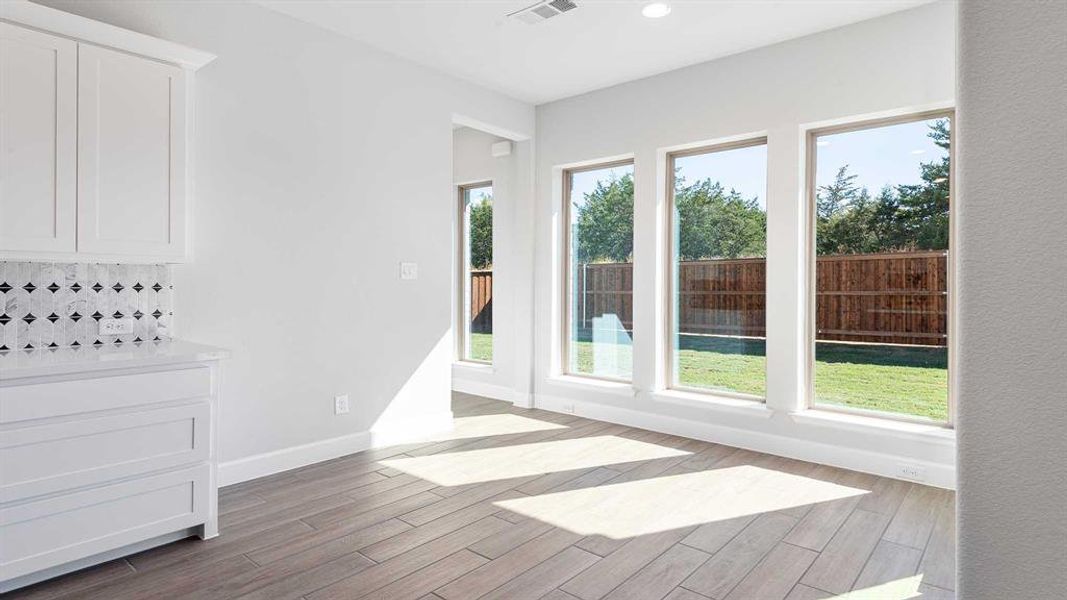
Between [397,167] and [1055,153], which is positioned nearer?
[1055,153]

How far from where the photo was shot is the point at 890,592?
217cm

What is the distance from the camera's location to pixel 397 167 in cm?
416

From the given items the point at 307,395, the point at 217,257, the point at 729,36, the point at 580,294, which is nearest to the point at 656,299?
the point at 580,294

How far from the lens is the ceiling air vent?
11.0 feet

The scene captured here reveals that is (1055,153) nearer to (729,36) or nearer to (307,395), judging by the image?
(729,36)

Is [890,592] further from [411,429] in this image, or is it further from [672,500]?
[411,429]

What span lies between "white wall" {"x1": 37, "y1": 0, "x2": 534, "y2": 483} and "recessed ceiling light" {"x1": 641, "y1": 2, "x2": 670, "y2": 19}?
171 centimetres

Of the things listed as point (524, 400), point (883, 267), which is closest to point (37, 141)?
point (524, 400)

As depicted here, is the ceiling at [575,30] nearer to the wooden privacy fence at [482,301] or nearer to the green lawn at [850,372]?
the green lawn at [850,372]

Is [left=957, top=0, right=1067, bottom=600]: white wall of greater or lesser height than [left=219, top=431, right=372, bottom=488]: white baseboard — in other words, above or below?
above

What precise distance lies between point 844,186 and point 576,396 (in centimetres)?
261

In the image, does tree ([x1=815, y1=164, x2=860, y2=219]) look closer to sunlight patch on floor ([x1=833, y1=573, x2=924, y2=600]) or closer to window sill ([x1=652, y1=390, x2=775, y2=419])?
window sill ([x1=652, y1=390, x2=775, y2=419])

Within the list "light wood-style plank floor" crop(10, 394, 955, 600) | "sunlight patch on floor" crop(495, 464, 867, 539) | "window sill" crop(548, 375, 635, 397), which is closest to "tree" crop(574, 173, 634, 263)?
"window sill" crop(548, 375, 635, 397)

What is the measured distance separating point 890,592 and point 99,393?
3.10 meters
